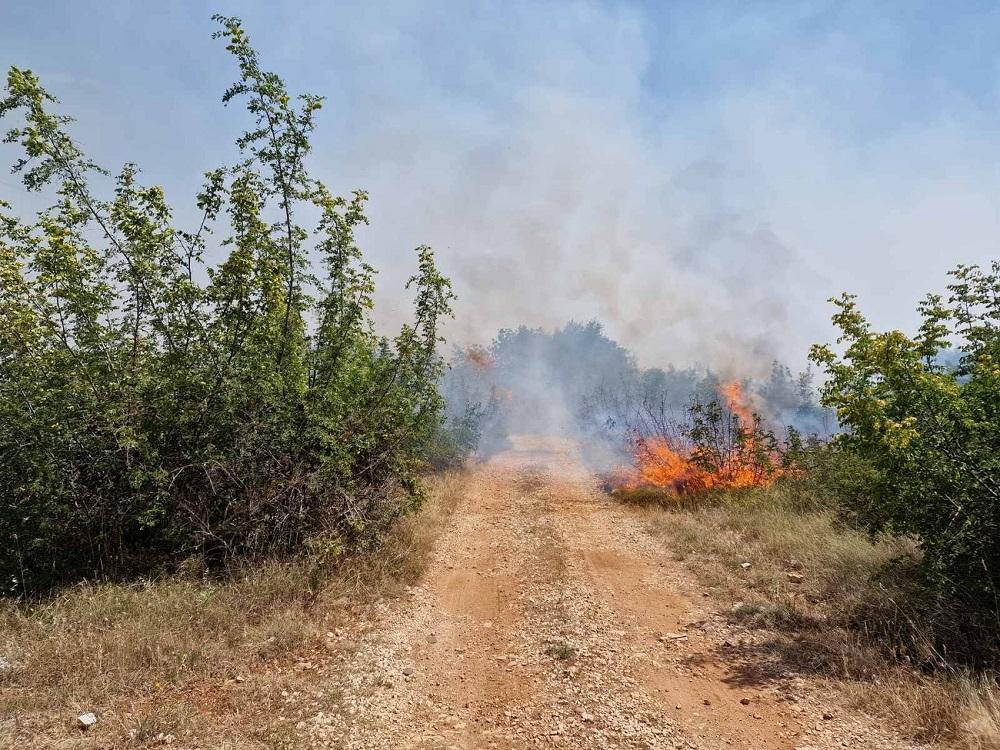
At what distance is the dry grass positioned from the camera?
168 inches

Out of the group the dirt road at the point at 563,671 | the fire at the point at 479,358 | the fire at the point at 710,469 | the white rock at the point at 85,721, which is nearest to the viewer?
the white rock at the point at 85,721

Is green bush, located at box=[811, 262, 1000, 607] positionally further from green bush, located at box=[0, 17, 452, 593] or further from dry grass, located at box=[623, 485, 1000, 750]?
green bush, located at box=[0, 17, 452, 593]

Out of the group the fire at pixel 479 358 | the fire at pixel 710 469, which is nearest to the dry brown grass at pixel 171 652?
the fire at pixel 710 469

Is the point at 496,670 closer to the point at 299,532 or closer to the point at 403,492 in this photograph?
the point at 299,532

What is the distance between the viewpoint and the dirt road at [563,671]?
14.3ft

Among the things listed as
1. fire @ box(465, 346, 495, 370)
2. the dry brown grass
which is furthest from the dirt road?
fire @ box(465, 346, 495, 370)

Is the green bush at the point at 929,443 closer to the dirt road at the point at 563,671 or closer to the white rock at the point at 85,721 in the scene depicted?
the dirt road at the point at 563,671

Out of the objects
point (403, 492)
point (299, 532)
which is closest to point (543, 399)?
point (403, 492)

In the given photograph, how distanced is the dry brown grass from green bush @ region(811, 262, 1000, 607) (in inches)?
244

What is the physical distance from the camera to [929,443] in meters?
5.44

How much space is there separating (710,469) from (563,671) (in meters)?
9.51

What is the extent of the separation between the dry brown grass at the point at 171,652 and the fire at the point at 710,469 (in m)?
8.91

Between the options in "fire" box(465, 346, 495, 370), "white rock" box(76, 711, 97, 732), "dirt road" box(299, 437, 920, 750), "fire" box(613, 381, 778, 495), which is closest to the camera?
"white rock" box(76, 711, 97, 732)

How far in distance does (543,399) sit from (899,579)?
101ft
